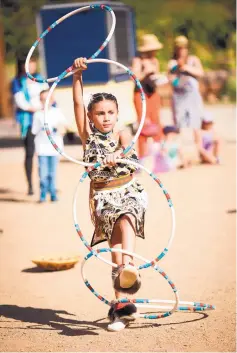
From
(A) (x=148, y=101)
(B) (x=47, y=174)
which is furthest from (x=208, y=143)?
(B) (x=47, y=174)

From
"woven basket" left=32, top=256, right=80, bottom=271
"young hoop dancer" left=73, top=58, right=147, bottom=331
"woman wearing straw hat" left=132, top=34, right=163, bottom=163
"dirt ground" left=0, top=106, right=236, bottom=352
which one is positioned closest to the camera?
"dirt ground" left=0, top=106, right=236, bottom=352

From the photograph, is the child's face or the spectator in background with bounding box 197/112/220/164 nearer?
the child's face

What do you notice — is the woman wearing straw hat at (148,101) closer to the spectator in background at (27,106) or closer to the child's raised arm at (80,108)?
the spectator in background at (27,106)

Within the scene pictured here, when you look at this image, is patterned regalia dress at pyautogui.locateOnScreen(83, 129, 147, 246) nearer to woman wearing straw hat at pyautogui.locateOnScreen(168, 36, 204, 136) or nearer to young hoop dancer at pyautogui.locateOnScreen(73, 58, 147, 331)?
young hoop dancer at pyautogui.locateOnScreen(73, 58, 147, 331)

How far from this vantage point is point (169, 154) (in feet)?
47.0

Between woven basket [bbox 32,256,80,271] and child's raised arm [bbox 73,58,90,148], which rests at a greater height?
child's raised arm [bbox 73,58,90,148]

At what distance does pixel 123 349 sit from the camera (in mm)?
6109

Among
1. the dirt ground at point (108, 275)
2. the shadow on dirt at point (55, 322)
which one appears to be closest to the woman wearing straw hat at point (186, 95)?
the dirt ground at point (108, 275)

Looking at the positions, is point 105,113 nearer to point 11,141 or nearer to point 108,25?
point 108,25

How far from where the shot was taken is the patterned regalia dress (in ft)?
21.7

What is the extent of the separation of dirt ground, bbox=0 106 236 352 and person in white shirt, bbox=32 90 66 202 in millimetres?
284

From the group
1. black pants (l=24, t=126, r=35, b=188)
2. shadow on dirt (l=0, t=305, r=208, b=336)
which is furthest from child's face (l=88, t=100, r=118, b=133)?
black pants (l=24, t=126, r=35, b=188)

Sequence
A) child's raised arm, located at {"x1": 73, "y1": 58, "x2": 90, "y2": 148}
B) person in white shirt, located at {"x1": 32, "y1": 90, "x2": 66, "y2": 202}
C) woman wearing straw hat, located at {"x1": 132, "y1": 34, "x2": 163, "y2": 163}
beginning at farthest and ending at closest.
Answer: woman wearing straw hat, located at {"x1": 132, "y1": 34, "x2": 163, "y2": 163} < person in white shirt, located at {"x1": 32, "y1": 90, "x2": 66, "y2": 202} < child's raised arm, located at {"x1": 73, "y1": 58, "x2": 90, "y2": 148}

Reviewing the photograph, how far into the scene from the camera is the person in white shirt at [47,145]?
11.6 metres
